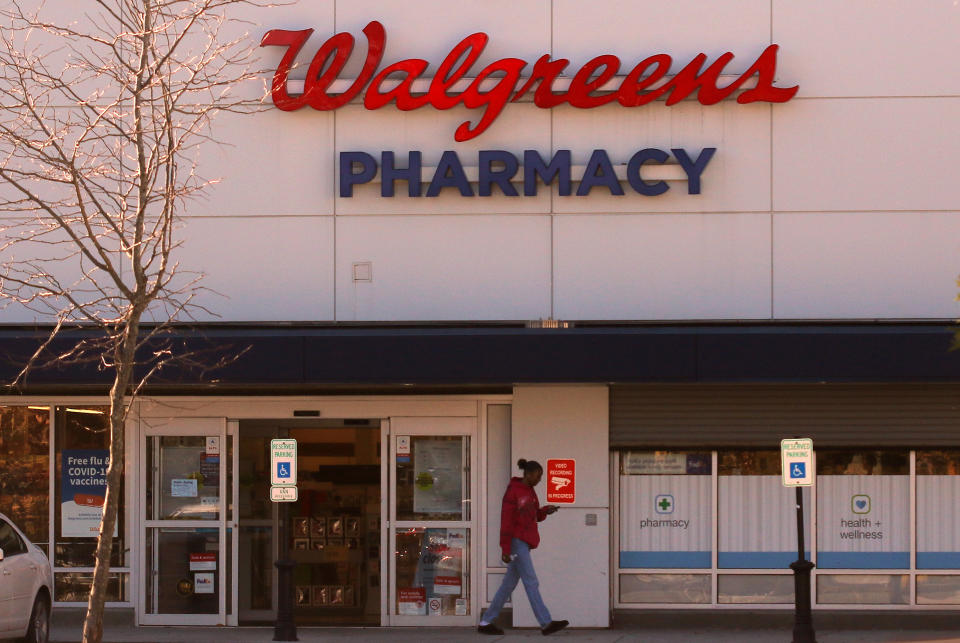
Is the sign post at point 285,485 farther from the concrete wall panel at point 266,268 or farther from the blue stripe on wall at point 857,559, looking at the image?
the blue stripe on wall at point 857,559

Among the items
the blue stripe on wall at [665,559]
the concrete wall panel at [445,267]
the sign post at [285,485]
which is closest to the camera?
the sign post at [285,485]

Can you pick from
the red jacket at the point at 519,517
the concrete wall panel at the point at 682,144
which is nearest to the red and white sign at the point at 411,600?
the red jacket at the point at 519,517

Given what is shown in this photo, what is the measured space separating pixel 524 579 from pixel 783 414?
142 inches

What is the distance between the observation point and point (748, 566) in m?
14.9

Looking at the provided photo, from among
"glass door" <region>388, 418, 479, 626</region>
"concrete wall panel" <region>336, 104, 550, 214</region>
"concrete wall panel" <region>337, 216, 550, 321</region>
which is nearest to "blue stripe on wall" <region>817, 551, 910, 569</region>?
"glass door" <region>388, 418, 479, 626</region>

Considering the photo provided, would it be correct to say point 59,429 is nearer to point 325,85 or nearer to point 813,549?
point 325,85

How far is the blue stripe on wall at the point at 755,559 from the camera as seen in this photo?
14.9 m

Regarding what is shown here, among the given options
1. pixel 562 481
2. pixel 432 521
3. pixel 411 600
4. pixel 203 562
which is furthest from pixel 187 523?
pixel 562 481

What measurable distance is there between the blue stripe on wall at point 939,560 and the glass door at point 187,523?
26.5 ft

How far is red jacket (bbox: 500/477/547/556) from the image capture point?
13.6m

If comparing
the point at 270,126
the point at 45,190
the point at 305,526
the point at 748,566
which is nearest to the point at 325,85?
the point at 270,126

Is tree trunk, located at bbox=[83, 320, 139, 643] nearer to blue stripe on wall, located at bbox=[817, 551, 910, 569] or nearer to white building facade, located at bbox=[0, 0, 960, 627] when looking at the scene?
white building facade, located at bbox=[0, 0, 960, 627]

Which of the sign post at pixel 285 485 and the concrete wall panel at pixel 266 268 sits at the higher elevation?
the concrete wall panel at pixel 266 268

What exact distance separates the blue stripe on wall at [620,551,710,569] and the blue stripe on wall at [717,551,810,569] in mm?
208
